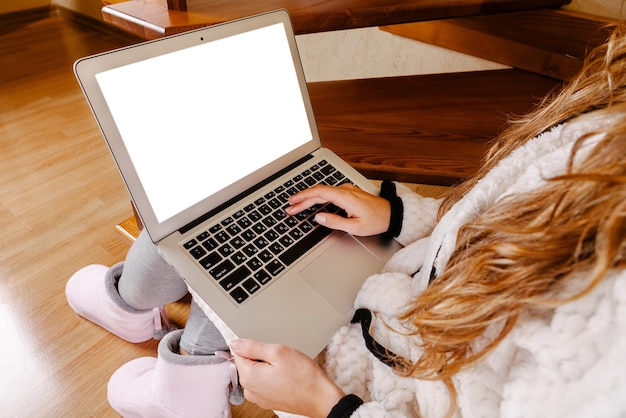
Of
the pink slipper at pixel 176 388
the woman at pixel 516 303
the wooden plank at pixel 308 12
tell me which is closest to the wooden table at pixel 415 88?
the wooden plank at pixel 308 12

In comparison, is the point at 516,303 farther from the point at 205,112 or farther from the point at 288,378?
the point at 205,112

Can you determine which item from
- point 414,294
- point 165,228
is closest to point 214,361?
point 165,228

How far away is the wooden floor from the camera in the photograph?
910 mm

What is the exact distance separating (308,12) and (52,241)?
1052mm

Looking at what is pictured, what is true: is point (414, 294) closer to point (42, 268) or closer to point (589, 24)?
point (589, 24)

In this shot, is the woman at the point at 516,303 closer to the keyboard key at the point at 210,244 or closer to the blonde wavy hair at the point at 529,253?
the blonde wavy hair at the point at 529,253

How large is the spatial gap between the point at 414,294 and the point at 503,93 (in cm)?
69

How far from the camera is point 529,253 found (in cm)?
32

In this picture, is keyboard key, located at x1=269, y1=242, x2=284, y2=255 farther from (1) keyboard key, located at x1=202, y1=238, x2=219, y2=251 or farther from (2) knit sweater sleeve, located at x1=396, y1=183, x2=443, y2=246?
(2) knit sweater sleeve, located at x1=396, y1=183, x2=443, y2=246

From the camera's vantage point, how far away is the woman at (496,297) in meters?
0.29

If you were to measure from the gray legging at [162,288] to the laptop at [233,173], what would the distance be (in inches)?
6.6

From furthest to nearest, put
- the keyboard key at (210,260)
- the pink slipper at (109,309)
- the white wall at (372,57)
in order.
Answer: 1. the white wall at (372,57)
2. the pink slipper at (109,309)
3. the keyboard key at (210,260)

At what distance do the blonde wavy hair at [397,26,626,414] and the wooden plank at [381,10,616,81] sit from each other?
2.09 feet

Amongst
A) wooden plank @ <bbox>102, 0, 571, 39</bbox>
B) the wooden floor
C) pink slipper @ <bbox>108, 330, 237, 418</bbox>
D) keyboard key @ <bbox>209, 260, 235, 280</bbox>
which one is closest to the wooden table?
wooden plank @ <bbox>102, 0, 571, 39</bbox>
